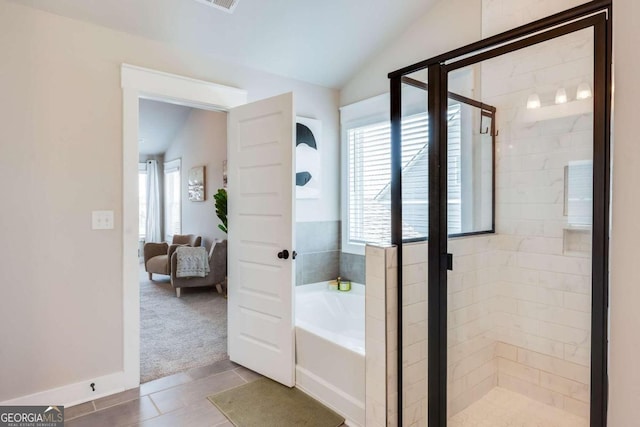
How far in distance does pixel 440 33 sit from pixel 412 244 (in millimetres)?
1802

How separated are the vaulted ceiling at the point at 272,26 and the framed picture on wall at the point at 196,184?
3329 mm

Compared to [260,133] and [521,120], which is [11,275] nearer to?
[260,133]

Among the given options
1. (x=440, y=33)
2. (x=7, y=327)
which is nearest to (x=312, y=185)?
(x=440, y=33)

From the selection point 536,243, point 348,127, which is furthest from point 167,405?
point 348,127

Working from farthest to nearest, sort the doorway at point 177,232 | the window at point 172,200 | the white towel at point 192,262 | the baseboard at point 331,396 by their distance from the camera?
the window at point 172,200 → the white towel at point 192,262 → the doorway at point 177,232 → the baseboard at point 331,396

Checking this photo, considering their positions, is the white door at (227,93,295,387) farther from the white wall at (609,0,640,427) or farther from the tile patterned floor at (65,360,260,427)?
the white wall at (609,0,640,427)

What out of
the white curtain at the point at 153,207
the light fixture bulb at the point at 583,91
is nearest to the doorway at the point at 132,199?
the light fixture bulb at the point at 583,91

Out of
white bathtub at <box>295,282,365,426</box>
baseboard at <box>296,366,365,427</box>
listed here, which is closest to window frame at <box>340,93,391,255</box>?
white bathtub at <box>295,282,365,426</box>

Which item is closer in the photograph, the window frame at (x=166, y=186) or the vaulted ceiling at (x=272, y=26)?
the vaulted ceiling at (x=272, y=26)

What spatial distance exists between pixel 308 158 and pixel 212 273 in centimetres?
263

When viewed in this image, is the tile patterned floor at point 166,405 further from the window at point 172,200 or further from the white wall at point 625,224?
the window at point 172,200

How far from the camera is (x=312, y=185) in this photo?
349 centimetres

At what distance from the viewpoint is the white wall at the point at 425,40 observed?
2586 millimetres

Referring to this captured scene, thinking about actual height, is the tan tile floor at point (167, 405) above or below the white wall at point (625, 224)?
below
